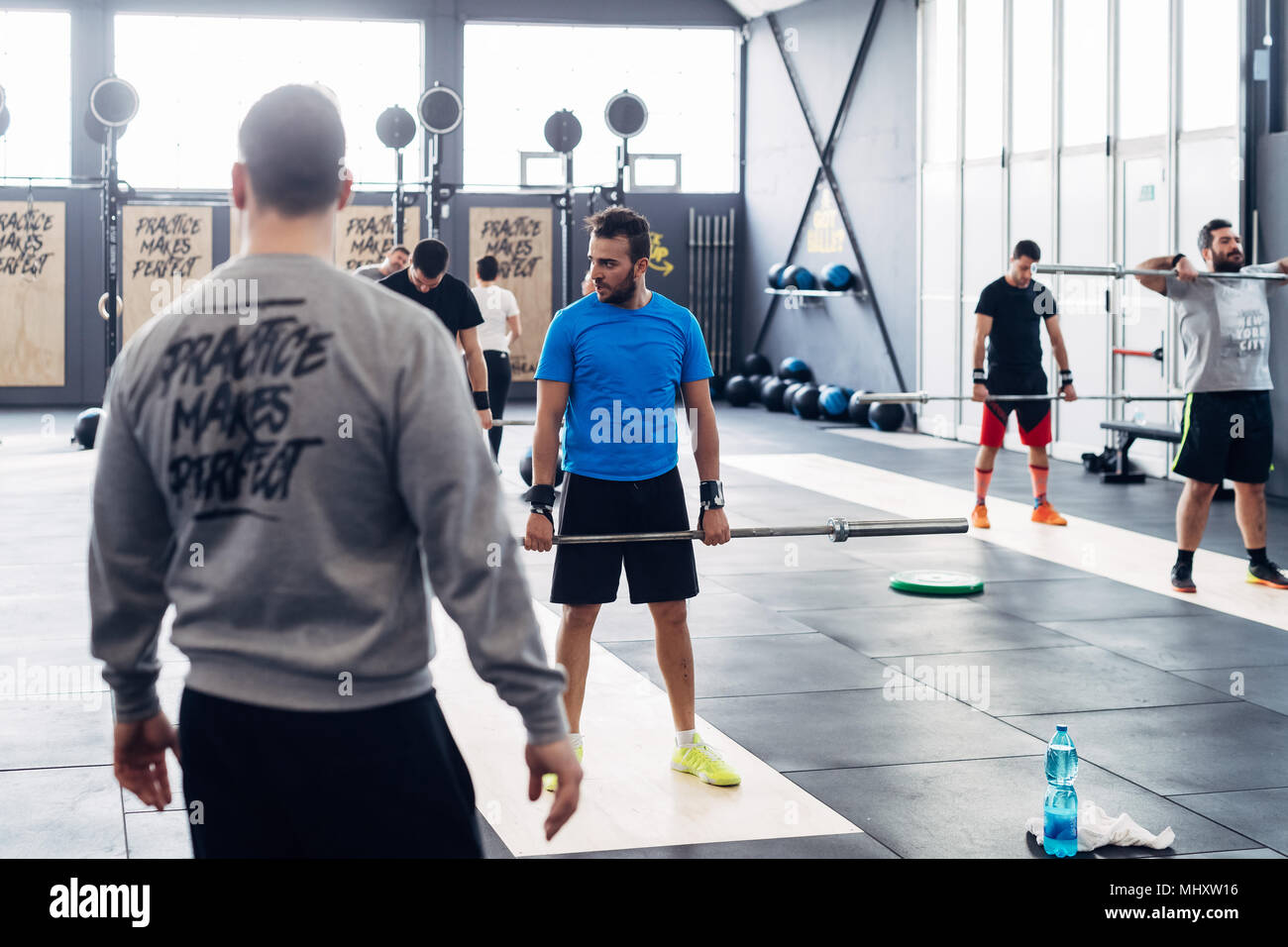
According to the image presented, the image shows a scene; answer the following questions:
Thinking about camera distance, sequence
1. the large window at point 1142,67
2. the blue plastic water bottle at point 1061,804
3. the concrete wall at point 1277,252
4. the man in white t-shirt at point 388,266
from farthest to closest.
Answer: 1. the large window at point 1142,67
2. the concrete wall at point 1277,252
3. the man in white t-shirt at point 388,266
4. the blue plastic water bottle at point 1061,804

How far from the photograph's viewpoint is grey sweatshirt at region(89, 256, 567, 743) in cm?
170

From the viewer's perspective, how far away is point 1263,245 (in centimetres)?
952

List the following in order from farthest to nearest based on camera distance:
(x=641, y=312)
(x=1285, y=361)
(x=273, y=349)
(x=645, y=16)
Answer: (x=645, y=16)
(x=1285, y=361)
(x=641, y=312)
(x=273, y=349)

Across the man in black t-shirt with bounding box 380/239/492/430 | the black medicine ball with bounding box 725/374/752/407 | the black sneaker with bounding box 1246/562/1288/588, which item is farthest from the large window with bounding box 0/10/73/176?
the black sneaker with bounding box 1246/562/1288/588

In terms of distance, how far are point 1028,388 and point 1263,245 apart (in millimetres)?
2487

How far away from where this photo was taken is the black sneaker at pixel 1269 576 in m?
6.53

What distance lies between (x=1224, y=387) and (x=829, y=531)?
340 cm

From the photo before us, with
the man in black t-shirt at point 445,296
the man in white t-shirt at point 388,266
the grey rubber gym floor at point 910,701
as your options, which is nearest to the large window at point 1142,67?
the grey rubber gym floor at point 910,701

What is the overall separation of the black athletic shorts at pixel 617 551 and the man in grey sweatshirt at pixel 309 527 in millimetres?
1954

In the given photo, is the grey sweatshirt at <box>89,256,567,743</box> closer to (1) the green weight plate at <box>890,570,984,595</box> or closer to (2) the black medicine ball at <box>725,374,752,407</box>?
(1) the green weight plate at <box>890,570,984,595</box>

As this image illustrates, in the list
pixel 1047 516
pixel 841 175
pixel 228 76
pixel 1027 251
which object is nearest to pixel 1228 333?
pixel 1027 251

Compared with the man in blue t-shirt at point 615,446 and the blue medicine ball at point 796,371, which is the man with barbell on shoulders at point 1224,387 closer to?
the man in blue t-shirt at point 615,446

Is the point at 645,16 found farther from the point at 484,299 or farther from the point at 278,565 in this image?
the point at 278,565

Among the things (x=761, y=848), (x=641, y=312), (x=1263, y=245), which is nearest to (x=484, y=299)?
(x=1263, y=245)
